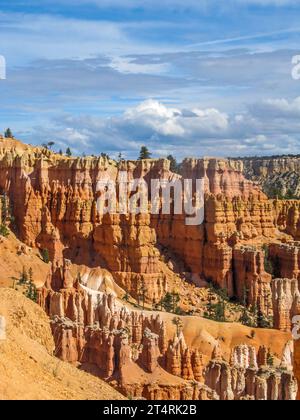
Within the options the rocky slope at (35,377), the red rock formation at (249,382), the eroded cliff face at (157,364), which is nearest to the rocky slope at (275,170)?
the eroded cliff face at (157,364)

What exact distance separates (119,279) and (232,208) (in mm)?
15385

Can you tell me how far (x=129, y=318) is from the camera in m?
49.5

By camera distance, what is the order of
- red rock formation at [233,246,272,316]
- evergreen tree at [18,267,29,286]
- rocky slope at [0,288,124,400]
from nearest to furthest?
rocky slope at [0,288,124,400] → evergreen tree at [18,267,29,286] → red rock formation at [233,246,272,316]

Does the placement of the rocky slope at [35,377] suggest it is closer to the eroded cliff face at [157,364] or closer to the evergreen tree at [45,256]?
the eroded cliff face at [157,364]

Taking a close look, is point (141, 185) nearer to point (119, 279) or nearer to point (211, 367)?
point (119, 279)

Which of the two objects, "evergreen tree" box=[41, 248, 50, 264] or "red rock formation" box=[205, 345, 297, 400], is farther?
"evergreen tree" box=[41, 248, 50, 264]

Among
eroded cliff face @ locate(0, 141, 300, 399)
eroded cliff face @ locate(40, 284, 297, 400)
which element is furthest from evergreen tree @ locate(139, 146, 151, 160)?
eroded cliff face @ locate(40, 284, 297, 400)

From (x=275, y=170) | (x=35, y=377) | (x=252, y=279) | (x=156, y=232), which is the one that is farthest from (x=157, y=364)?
(x=275, y=170)

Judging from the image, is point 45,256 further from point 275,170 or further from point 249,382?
point 275,170

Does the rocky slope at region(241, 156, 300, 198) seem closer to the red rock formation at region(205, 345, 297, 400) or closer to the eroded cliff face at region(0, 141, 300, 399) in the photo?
the eroded cliff face at region(0, 141, 300, 399)

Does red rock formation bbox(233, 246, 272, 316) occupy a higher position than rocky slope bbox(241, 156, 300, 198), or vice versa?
rocky slope bbox(241, 156, 300, 198)

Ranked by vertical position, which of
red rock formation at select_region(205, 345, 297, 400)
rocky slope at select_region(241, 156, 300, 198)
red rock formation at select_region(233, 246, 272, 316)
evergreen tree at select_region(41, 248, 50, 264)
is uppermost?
rocky slope at select_region(241, 156, 300, 198)

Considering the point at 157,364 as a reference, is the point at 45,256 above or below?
above
